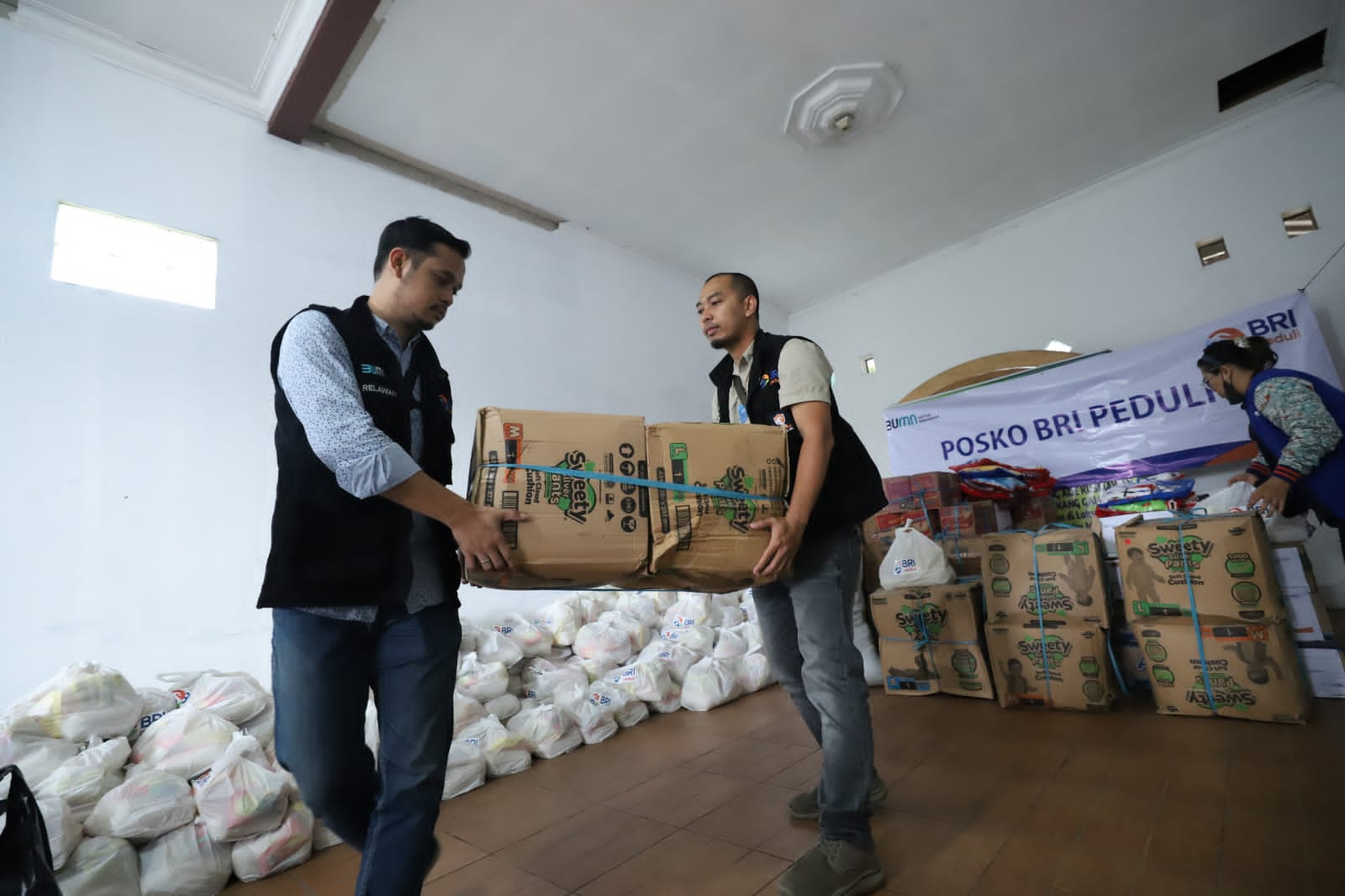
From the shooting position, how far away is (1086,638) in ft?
7.20

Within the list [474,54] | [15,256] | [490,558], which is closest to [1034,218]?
[474,54]

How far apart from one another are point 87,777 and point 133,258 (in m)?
1.97

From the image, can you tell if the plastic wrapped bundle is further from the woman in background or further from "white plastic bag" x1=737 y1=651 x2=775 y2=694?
the woman in background

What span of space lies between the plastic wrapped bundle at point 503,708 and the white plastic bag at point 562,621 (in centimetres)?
47

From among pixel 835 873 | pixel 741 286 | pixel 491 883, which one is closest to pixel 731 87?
pixel 741 286

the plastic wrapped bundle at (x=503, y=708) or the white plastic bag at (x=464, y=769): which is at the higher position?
the plastic wrapped bundle at (x=503, y=708)

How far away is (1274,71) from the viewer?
11.3 ft

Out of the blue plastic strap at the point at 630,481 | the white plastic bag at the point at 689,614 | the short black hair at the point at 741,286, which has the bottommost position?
the white plastic bag at the point at 689,614

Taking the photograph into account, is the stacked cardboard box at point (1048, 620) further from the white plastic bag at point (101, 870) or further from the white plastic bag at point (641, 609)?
the white plastic bag at point (101, 870)

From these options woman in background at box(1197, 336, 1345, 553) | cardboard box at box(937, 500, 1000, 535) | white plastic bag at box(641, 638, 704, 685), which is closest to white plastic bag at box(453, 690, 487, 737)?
white plastic bag at box(641, 638, 704, 685)

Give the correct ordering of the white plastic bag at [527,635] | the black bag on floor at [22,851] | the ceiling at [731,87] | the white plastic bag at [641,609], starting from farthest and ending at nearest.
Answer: the white plastic bag at [641,609]
the white plastic bag at [527,635]
the ceiling at [731,87]
the black bag on floor at [22,851]

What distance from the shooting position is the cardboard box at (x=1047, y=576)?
88.7 inches

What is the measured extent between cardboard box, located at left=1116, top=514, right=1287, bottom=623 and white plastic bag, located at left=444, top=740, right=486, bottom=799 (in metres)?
2.42

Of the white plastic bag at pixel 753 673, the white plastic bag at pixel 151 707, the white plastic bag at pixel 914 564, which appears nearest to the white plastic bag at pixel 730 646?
the white plastic bag at pixel 753 673
